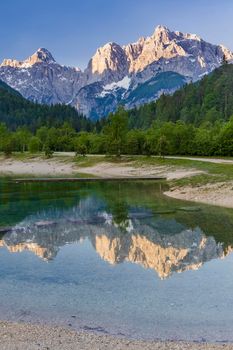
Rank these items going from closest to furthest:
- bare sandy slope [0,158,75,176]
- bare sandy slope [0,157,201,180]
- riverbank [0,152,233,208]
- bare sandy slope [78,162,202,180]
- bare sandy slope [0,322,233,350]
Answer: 1. bare sandy slope [0,322,233,350]
2. riverbank [0,152,233,208]
3. bare sandy slope [78,162,202,180]
4. bare sandy slope [0,157,201,180]
5. bare sandy slope [0,158,75,176]

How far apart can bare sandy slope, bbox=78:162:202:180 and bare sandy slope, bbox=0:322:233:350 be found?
62.7 metres

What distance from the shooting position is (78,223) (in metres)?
39.2

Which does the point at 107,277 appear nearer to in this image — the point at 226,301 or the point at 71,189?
the point at 226,301

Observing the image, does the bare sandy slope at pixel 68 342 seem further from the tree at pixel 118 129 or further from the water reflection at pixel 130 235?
the tree at pixel 118 129

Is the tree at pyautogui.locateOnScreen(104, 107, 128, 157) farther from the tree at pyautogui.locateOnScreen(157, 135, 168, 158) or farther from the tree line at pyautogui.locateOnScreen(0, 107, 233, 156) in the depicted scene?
the tree at pyautogui.locateOnScreen(157, 135, 168, 158)

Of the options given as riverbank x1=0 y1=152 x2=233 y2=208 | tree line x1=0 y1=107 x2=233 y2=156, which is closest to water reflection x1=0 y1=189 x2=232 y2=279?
riverbank x1=0 y1=152 x2=233 y2=208

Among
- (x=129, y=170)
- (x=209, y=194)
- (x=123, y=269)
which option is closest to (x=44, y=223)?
(x=123, y=269)

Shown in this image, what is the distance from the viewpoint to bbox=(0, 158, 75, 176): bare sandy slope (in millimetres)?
118850

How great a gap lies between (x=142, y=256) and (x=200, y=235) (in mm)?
7341

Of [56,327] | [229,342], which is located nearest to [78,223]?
[56,327]

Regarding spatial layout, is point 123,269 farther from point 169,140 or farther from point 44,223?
point 169,140

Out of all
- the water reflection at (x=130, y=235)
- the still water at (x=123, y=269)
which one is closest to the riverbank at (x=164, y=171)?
the still water at (x=123, y=269)

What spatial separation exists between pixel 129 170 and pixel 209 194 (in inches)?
1943

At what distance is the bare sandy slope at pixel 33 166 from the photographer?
118850 millimetres
